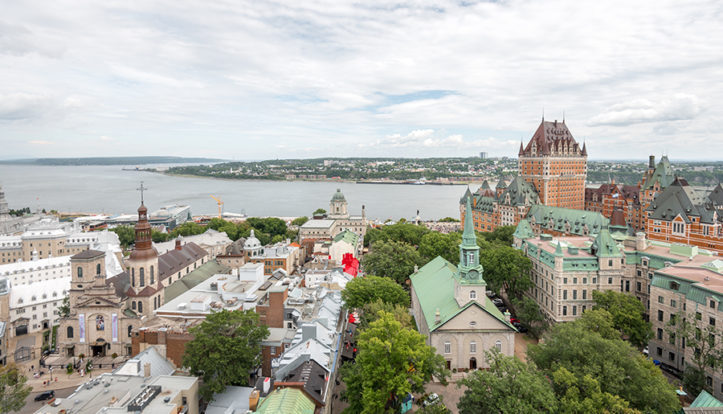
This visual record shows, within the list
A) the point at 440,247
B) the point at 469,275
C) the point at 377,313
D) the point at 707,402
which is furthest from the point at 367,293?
the point at 707,402

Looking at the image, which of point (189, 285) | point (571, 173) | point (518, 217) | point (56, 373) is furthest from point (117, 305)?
point (571, 173)

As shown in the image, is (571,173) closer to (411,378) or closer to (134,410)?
(411,378)

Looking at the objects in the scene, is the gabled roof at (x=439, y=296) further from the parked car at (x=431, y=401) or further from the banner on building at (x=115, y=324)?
the banner on building at (x=115, y=324)

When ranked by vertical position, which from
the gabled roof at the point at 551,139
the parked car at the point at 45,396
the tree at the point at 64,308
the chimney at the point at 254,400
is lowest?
the parked car at the point at 45,396

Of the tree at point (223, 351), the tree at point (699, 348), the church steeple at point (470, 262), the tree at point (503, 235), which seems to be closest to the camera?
the tree at point (223, 351)

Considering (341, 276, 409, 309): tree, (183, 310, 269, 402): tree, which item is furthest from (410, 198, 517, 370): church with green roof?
(183, 310, 269, 402): tree

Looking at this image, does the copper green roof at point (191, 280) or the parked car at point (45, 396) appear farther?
the copper green roof at point (191, 280)

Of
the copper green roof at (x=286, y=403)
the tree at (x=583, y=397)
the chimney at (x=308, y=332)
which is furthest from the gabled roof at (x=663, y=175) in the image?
the copper green roof at (x=286, y=403)
